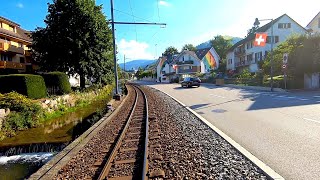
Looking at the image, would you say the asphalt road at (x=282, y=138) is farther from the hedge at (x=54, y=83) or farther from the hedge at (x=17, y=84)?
the hedge at (x=54, y=83)

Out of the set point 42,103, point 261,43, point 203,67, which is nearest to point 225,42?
point 203,67

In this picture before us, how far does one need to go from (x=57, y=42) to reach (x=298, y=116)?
83.0 feet

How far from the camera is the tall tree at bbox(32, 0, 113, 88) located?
29.8 m

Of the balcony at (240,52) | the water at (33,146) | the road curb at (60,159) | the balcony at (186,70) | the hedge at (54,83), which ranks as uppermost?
the balcony at (240,52)

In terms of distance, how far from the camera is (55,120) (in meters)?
17.4

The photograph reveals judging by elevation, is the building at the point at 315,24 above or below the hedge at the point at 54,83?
above

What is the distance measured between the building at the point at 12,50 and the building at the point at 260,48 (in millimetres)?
38773

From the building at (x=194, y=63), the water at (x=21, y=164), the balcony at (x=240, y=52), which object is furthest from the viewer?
the building at (x=194, y=63)

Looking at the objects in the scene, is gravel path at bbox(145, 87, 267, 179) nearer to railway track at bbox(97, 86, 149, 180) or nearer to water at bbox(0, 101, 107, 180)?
railway track at bbox(97, 86, 149, 180)

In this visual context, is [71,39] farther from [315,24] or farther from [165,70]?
[165,70]

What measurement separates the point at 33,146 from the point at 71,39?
797 inches

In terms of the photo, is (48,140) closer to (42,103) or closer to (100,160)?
(100,160)

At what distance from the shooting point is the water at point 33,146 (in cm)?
809

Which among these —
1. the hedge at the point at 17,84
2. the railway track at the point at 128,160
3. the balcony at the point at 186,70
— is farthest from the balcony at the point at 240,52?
the railway track at the point at 128,160
